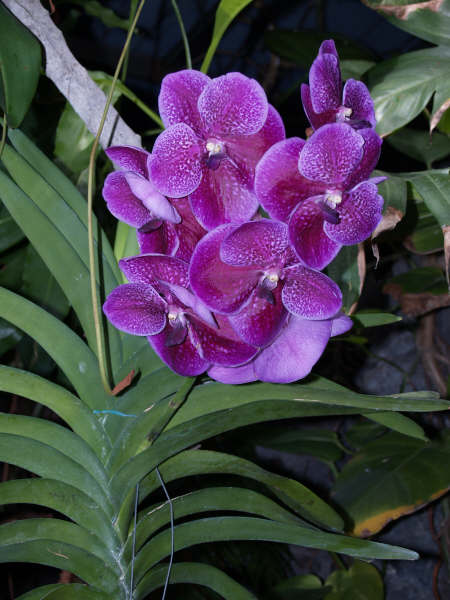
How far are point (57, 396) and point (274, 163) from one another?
0.31m

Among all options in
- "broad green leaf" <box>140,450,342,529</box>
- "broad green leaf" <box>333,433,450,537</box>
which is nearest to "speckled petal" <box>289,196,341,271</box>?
"broad green leaf" <box>140,450,342,529</box>

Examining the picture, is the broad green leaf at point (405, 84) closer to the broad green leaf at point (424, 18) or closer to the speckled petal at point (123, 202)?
the broad green leaf at point (424, 18)

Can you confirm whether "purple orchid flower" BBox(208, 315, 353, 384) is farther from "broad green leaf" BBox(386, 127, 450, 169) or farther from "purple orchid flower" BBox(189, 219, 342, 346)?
"broad green leaf" BBox(386, 127, 450, 169)

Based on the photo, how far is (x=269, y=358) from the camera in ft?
1.47

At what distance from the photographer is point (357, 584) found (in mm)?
1318

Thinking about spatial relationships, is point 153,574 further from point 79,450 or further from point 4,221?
point 4,221

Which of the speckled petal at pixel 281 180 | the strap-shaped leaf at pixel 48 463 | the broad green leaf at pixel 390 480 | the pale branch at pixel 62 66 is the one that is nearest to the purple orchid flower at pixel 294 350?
the speckled petal at pixel 281 180

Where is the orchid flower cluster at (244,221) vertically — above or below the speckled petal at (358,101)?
below

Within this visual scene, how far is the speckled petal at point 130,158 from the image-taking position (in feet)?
1.52

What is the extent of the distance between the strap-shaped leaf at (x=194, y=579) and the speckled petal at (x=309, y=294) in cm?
28

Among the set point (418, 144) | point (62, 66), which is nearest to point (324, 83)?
point (62, 66)

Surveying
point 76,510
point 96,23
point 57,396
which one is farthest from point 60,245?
point 96,23

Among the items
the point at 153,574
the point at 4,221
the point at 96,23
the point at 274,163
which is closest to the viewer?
the point at 274,163

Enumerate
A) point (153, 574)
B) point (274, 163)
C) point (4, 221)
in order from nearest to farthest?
point (274, 163)
point (153, 574)
point (4, 221)
